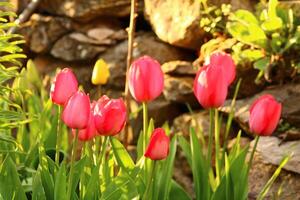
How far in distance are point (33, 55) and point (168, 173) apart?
197 cm

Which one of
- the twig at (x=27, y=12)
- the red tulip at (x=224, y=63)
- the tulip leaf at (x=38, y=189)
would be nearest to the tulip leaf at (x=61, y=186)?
the tulip leaf at (x=38, y=189)

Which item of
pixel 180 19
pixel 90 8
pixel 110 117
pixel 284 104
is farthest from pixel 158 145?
pixel 90 8

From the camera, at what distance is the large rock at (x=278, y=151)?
220cm

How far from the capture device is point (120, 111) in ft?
4.40

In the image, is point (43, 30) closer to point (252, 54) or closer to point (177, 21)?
point (177, 21)

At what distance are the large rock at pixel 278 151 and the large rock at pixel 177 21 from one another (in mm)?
683

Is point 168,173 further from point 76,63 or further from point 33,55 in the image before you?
point 33,55

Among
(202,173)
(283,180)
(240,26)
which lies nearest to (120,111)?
(202,173)

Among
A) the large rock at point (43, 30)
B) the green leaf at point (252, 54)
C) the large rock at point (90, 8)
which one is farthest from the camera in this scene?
the large rock at point (43, 30)

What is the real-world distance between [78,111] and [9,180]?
36 cm

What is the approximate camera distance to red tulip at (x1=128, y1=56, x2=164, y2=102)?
1.40 metres

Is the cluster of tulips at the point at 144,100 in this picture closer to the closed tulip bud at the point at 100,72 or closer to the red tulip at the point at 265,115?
the red tulip at the point at 265,115

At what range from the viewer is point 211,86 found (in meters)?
Answer: 1.37

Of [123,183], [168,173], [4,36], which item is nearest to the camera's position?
[123,183]
